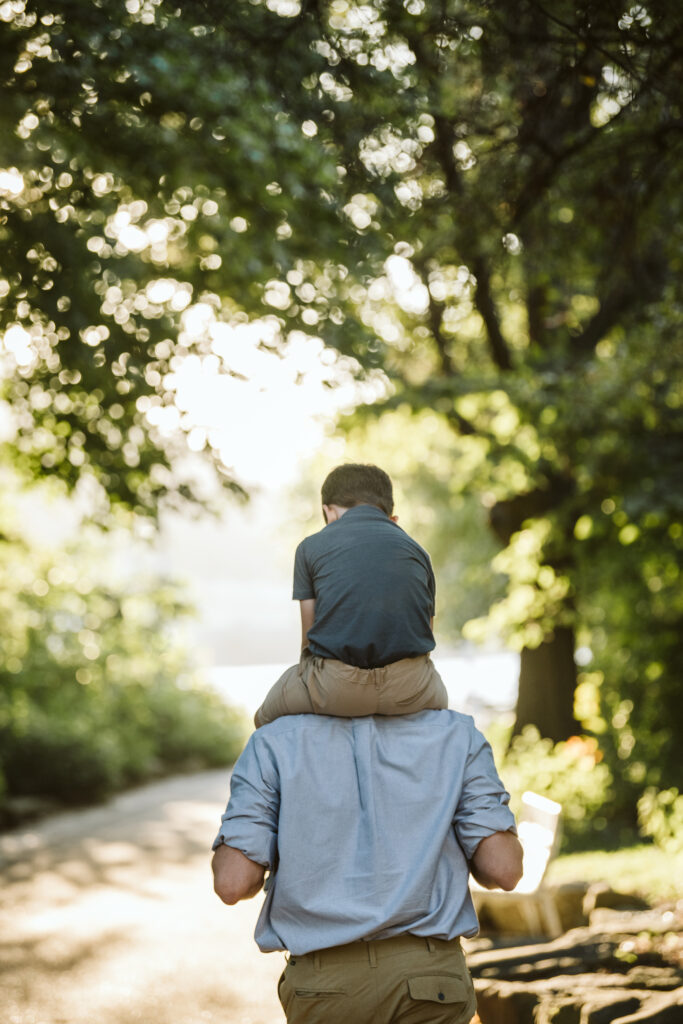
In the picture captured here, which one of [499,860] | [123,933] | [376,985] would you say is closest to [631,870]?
[123,933]

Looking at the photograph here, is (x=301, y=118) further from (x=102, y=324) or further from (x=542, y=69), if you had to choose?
(x=102, y=324)

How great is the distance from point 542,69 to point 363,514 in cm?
395

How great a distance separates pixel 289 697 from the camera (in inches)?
105

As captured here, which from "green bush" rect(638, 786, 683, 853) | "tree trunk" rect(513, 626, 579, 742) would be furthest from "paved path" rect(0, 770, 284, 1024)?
"tree trunk" rect(513, 626, 579, 742)

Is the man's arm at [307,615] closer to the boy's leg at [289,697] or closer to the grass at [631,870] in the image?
the boy's leg at [289,697]

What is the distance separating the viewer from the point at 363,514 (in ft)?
9.00

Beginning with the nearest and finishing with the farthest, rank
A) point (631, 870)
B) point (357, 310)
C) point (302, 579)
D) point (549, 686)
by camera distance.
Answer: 1. point (302, 579)
2. point (631, 870)
3. point (357, 310)
4. point (549, 686)

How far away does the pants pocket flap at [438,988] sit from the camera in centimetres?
251

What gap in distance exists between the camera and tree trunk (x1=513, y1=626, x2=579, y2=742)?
1230 centimetres

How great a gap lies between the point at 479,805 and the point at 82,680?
1576 centimetres

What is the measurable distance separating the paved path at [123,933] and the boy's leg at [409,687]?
4.20m

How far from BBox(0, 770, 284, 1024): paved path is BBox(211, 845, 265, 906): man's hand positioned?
13.2 ft

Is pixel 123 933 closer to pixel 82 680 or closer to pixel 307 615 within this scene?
pixel 307 615

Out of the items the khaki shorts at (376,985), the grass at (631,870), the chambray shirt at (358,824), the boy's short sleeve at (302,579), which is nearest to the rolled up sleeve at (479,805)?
the chambray shirt at (358,824)
